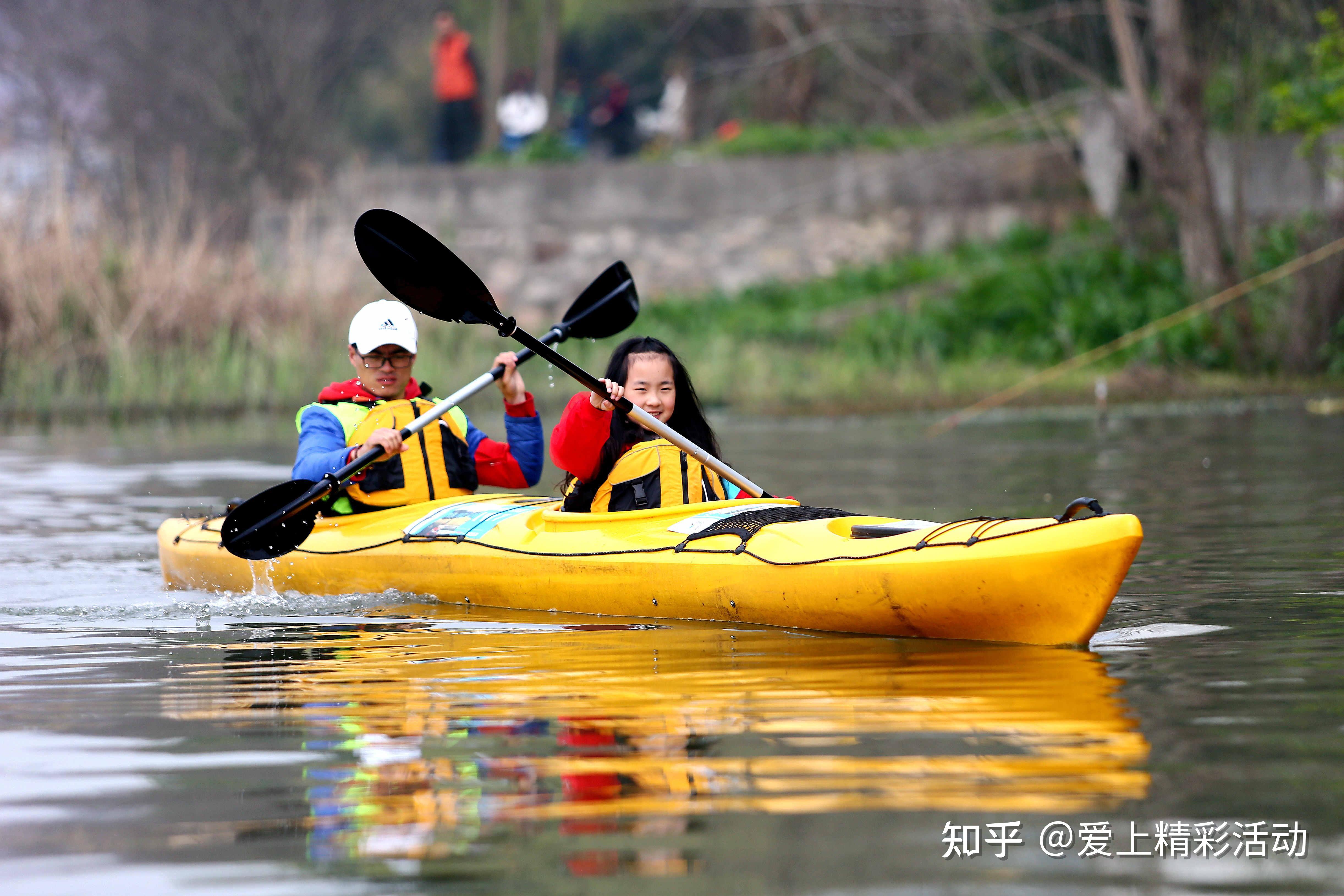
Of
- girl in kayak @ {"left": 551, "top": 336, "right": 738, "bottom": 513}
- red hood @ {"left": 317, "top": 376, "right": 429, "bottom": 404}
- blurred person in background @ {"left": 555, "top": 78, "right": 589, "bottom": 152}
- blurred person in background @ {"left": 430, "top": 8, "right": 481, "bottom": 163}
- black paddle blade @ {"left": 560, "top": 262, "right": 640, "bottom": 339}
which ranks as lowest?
girl in kayak @ {"left": 551, "top": 336, "right": 738, "bottom": 513}

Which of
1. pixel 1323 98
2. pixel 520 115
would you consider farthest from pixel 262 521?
pixel 520 115

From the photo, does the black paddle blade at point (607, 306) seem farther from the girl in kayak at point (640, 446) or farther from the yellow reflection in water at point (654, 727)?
the yellow reflection in water at point (654, 727)

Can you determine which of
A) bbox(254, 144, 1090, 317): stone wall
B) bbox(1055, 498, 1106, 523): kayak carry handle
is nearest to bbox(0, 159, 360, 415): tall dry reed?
bbox(254, 144, 1090, 317): stone wall

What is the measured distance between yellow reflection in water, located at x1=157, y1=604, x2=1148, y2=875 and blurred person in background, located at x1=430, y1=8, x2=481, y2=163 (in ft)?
48.2

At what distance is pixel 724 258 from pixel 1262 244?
18.5 ft

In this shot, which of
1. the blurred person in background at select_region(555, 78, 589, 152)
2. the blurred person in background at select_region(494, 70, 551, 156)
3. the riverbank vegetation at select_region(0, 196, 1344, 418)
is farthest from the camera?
the blurred person in background at select_region(555, 78, 589, 152)

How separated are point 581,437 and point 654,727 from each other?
2049 mm

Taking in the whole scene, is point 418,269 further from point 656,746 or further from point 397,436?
point 656,746

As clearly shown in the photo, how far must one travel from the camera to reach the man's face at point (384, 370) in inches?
247

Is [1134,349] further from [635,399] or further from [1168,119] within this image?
[635,399]

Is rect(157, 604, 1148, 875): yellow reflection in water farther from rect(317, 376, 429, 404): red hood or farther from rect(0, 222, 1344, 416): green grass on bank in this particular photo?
rect(0, 222, 1344, 416): green grass on bank

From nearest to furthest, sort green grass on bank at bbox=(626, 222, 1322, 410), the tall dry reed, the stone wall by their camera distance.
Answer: the tall dry reed → green grass on bank at bbox=(626, 222, 1322, 410) → the stone wall

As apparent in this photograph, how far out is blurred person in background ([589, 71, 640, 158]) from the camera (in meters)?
22.1

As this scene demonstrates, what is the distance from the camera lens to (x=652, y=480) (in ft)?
18.9
